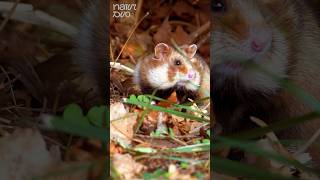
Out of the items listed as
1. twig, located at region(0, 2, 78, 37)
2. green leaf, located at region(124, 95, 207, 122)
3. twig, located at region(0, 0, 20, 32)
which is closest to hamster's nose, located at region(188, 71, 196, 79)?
green leaf, located at region(124, 95, 207, 122)

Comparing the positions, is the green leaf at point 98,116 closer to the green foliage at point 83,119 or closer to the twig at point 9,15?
the green foliage at point 83,119

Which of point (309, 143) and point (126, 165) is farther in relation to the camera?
point (309, 143)

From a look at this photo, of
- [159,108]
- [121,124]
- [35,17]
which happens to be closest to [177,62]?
[159,108]

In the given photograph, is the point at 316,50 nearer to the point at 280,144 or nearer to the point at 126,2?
the point at 280,144

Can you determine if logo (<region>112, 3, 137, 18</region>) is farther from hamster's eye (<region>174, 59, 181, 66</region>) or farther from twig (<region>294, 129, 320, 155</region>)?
twig (<region>294, 129, 320, 155</region>)

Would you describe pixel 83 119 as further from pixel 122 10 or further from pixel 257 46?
pixel 257 46

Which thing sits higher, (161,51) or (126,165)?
(161,51)
